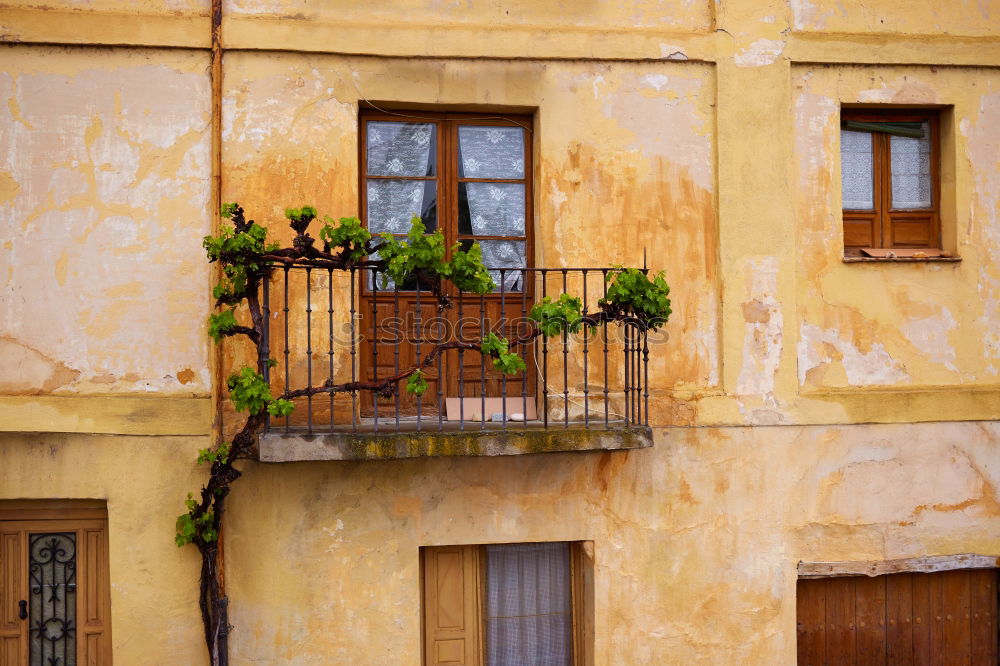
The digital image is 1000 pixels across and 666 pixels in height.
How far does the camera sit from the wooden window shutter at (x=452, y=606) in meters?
6.21

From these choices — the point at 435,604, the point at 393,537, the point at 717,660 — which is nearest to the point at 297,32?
the point at 393,537

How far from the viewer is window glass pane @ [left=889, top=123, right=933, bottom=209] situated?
6707 millimetres

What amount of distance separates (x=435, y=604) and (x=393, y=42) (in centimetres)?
381

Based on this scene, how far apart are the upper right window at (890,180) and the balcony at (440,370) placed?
1907 mm

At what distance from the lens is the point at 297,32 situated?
19.6ft

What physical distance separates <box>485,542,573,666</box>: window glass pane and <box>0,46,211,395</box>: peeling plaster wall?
2.39 m

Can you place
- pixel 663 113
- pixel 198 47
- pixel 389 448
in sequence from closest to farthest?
pixel 389 448, pixel 198 47, pixel 663 113

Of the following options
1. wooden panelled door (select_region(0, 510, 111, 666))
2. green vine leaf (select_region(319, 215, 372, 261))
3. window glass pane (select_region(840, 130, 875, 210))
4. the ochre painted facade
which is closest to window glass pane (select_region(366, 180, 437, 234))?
the ochre painted facade

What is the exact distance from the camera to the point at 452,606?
6242 millimetres

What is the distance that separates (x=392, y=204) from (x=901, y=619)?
184 inches

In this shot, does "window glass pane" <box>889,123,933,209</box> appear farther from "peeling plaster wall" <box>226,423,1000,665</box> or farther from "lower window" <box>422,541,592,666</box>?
"lower window" <box>422,541,592,666</box>

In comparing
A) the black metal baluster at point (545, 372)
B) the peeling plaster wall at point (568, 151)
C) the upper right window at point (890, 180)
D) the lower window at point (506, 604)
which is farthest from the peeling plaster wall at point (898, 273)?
the lower window at point (506, 604)

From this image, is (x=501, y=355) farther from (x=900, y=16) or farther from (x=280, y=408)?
(x=900, y=16)

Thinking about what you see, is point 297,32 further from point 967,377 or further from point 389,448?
point 967,377
